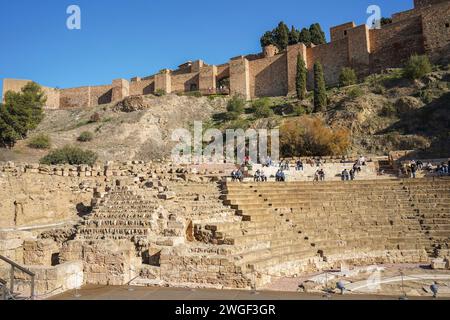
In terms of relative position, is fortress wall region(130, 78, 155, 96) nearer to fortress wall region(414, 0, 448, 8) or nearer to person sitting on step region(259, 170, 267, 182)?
fortress wall region(414, 0, 448, 8)

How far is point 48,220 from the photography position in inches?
553

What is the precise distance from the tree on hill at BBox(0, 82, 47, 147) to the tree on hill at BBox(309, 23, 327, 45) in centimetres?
3591

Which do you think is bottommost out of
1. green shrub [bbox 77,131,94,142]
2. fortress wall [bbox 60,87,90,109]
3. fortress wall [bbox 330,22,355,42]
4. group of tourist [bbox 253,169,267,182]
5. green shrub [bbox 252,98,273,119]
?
group of tourist [bbox 253,169,267,182]

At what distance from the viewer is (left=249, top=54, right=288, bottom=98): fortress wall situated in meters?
47.2

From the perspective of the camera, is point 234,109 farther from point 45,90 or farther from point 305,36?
point 45,90

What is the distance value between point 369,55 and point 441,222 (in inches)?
1316

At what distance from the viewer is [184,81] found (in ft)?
177

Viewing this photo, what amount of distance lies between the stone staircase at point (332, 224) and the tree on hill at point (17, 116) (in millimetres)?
28146

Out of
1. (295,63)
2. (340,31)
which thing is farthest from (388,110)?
(340,31)

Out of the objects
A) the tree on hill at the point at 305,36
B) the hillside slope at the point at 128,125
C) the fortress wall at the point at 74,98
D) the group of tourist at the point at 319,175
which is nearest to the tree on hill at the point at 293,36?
the tree on hill at the point at 305,36

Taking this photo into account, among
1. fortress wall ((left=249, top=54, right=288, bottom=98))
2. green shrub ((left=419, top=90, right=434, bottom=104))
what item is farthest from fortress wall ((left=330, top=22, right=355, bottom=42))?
green shrub ((left=419, top=90, right=434, bottom=104))

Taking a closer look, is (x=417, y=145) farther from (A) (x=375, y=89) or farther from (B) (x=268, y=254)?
(B) (x=268, y=254)

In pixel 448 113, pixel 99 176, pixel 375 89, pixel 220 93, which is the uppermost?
pixel 220 93
